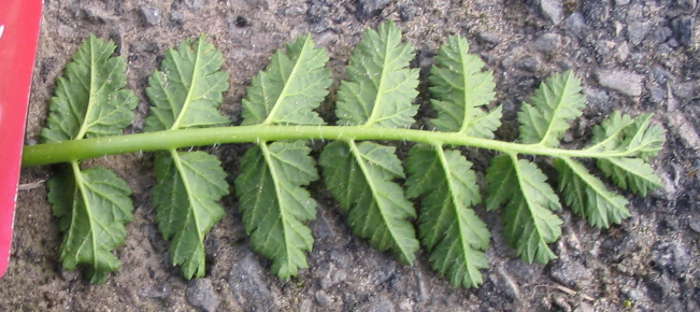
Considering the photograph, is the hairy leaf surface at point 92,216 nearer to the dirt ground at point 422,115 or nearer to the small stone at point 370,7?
the dirt ground at point 422,115

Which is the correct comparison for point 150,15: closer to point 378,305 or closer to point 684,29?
point 378,305

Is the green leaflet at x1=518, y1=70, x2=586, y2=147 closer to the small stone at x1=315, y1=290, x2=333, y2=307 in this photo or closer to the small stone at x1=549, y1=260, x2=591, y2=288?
the small stone at x1=549, y1=260, x2=591, y2=288

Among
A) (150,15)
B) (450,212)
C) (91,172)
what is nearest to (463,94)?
(450,212)

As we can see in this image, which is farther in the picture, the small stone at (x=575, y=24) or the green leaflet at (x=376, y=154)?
the small stone at (x=575, y=24)

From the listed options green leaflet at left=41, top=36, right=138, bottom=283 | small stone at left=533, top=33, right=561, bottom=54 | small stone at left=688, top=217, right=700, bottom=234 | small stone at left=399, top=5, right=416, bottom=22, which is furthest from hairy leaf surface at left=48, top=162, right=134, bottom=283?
small stone at left=688, top=217, right=700, bottom=234

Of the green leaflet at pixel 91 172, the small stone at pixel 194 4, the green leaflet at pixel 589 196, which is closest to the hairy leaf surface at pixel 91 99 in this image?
the green leaflet at pixel 91 172

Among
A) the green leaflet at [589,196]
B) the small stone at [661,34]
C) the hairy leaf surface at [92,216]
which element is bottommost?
the hairy leaf surface at [92,216]

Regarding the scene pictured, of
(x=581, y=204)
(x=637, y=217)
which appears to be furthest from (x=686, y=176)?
(x=581, y=204)
